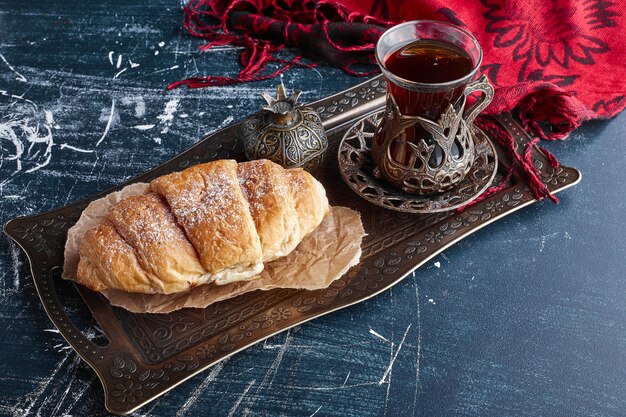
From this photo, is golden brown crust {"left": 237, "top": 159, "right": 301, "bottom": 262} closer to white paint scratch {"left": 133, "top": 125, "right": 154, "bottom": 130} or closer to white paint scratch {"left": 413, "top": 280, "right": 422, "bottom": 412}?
white paint scratch {"left": 413, "top": 280, "right": 422, "bottom": 412}

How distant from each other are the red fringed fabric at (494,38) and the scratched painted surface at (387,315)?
0.36 ft

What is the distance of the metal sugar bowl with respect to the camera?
1570 millimetres

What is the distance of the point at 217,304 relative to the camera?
4.64ft

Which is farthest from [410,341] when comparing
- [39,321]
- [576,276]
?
[39,321]

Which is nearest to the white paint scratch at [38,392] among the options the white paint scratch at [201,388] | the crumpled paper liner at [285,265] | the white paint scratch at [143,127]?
the crumpled paper liner at [285,265]

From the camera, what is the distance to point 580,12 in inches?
78.8

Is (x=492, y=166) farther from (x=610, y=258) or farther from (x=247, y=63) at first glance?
(x=247, y=63)

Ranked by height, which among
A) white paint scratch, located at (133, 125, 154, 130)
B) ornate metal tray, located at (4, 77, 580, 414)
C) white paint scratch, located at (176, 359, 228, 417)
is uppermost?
white paint scratch, located at (133, 125, 154, 130)

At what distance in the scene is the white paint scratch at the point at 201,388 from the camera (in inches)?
50.3

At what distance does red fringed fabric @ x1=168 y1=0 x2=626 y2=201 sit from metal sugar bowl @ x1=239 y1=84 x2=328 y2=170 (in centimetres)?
43

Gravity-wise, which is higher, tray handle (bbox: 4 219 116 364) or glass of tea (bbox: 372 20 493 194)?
glass of tea (bbox: 372 20 493 194)

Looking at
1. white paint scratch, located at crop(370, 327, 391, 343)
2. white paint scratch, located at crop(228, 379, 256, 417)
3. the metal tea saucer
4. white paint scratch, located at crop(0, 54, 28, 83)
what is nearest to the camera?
white paint scratch, located at crop(228, 379, 256, 417)

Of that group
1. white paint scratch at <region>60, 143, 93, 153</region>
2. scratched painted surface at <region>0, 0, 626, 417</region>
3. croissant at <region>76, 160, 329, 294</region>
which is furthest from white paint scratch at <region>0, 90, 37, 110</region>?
croissant at <region>76, 160, 329, 294</region>

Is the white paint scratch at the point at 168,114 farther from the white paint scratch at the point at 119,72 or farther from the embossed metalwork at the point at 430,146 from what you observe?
the embossed metalwork at the point at 430,146
